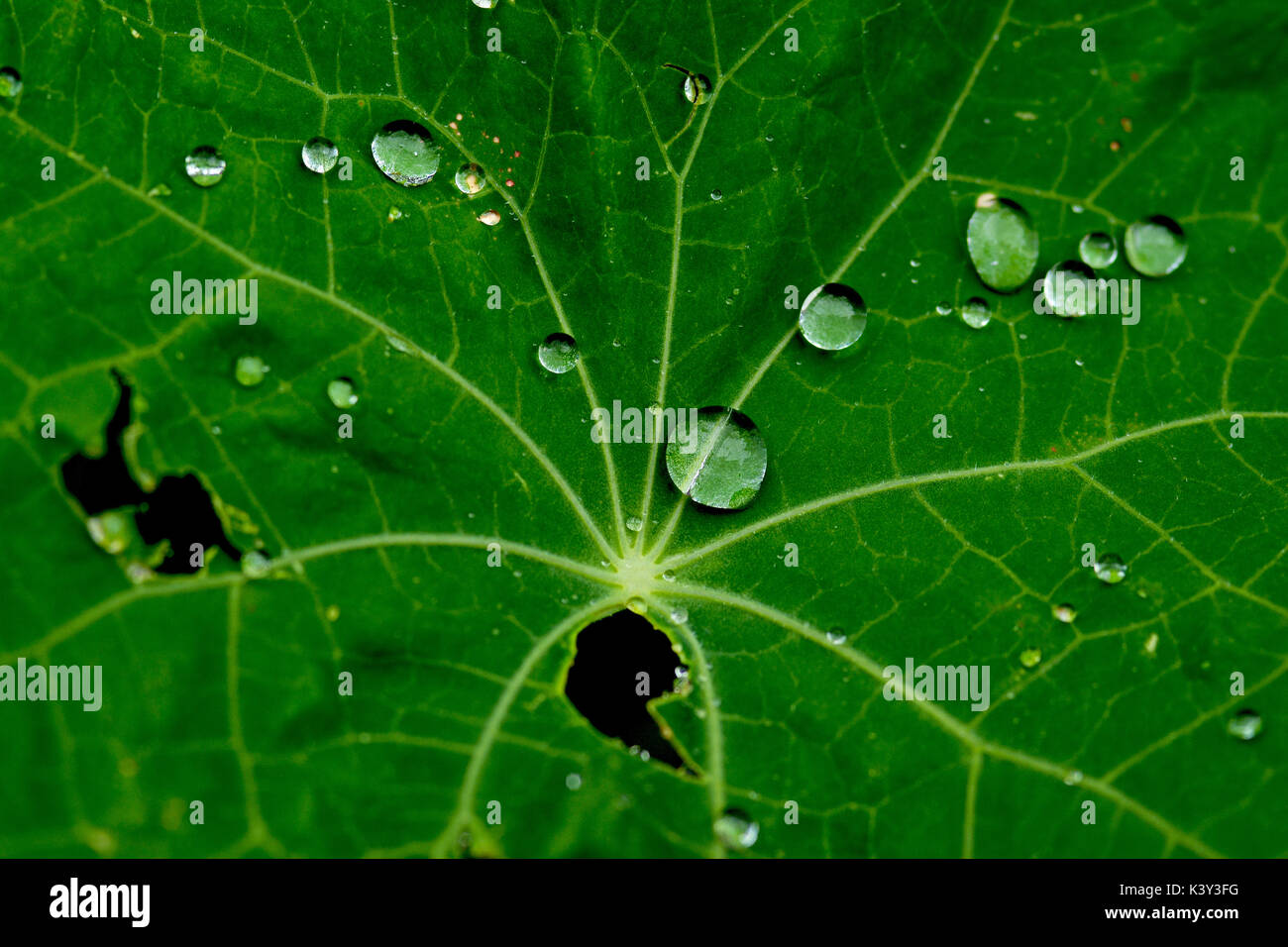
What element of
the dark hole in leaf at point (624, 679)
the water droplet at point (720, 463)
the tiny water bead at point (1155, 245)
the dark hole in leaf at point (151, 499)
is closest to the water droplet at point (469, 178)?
the water droplet at point (720, 463)

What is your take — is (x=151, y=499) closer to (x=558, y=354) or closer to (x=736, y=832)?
(x=558, y=354)

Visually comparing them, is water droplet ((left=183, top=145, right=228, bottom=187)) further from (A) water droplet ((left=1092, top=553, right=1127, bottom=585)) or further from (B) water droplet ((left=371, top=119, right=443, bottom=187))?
(A) water droplet ((left=1092, top=553, right=1127, bottom=585))

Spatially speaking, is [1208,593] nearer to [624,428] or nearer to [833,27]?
[624,428]

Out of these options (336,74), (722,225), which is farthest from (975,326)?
(336,74)

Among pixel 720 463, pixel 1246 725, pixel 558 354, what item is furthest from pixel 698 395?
pixel 1246 725

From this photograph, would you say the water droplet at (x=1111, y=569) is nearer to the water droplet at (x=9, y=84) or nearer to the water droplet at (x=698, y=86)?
the water droplet at (x=698, y=86)

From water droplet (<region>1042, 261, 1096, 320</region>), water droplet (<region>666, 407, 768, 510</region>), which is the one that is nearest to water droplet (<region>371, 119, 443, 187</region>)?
water droplet (<region>666, 407, 768, 510</region>)

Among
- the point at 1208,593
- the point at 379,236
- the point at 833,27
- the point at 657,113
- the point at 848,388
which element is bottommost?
the point at 1208,593
